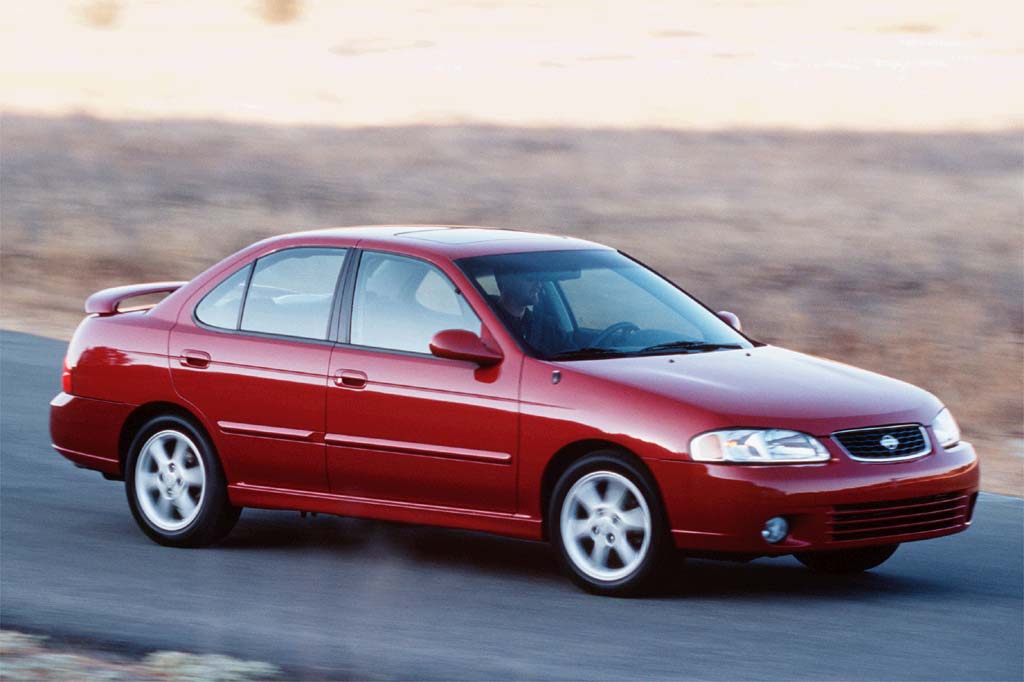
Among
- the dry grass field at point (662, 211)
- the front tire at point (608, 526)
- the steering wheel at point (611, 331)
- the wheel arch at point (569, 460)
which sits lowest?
the front tire at point (608, 526)

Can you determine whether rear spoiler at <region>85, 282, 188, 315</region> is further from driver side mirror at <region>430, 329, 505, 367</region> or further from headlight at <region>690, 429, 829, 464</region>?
headlight at <region>690, 429, 829, 464</region>

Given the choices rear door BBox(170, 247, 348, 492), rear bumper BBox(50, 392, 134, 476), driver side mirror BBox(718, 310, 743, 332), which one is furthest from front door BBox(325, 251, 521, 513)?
driver side mirror BBox(718, 310, 743, 332)

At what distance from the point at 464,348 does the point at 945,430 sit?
2.11 metres

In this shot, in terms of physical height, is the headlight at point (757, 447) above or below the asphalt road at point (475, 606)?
above

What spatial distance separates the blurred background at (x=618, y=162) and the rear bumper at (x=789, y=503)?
3.70 meters

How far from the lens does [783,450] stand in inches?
297

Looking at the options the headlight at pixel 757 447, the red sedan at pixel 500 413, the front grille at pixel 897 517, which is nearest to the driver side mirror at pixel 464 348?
the red sedan at pixel 500 413

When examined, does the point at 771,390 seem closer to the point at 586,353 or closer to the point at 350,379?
the point at 586,353

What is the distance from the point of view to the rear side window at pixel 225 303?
907cm

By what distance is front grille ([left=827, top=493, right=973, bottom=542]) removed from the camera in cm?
757

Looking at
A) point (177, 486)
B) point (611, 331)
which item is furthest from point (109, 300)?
point (611, 331)

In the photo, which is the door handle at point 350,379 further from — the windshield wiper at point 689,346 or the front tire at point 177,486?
the windshield wiper at point 689,346

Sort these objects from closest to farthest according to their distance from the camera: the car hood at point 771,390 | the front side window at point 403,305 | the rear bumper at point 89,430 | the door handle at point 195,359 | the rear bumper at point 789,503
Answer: the rear bumper at point 789,503 → the car hood at point 771,390 → the front side window at point 403,305 → the door handle at point 195,359 → the rear bumper at point 89,430

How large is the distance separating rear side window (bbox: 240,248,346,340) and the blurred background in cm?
458
